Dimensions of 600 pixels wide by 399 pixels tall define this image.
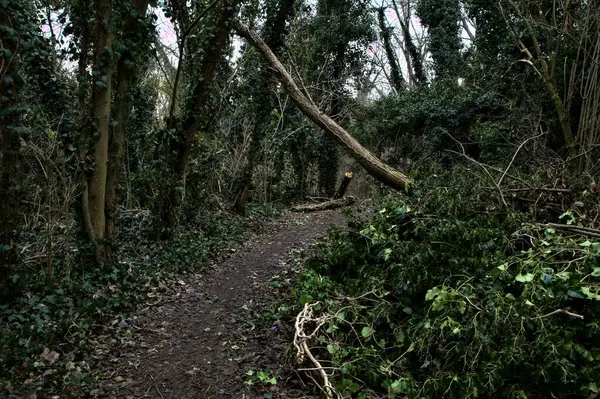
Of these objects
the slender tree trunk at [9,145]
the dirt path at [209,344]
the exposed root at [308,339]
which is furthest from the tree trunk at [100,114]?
the exposed root at [308,339]

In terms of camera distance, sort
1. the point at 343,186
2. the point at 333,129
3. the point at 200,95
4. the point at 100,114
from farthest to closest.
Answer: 1. the point at 343,186
2. the point at 333,129
3. the point at 200,95
4. the point at 100,114

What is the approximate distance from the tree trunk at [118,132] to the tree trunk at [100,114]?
13 cm

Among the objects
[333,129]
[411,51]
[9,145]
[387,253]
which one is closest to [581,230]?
[387,253]

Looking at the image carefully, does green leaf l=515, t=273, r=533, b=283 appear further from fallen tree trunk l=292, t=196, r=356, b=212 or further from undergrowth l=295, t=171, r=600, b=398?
fallen tree trunk l=292, t=196, r=356, b=212

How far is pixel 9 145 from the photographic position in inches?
177

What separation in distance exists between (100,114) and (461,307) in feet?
15.6

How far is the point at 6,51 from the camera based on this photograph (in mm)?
4141

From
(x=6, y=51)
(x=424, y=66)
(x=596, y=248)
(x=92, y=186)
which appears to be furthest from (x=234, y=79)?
(x=424, y=66)

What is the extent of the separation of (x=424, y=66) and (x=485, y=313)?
19.0 metres

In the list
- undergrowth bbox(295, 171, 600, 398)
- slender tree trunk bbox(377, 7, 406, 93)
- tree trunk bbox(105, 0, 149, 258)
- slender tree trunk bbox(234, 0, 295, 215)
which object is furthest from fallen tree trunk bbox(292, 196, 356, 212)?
slender tree trunk bbox(377, 7, 406, 93)

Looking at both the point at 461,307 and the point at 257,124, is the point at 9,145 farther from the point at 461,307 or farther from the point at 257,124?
the point at 257,124

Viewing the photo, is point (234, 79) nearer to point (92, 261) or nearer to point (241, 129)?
point (241, 129)

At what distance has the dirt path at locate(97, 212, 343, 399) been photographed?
3.65 metres

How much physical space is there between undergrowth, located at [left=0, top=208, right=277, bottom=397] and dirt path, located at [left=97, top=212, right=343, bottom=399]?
0.83 feet
